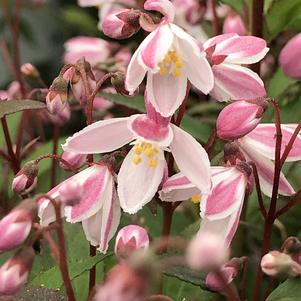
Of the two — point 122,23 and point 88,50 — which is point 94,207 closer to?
point 122,23

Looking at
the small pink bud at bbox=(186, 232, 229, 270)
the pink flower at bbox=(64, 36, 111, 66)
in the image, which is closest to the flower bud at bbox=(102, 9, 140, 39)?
the small pink bud at bbox=(186, 232, 229, 270)

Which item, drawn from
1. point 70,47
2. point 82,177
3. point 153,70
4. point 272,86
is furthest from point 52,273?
point 70,47

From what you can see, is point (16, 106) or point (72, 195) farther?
point (16, 106)

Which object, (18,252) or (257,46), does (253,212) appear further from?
(18,252)

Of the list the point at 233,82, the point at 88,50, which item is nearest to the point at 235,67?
the point at 233,82

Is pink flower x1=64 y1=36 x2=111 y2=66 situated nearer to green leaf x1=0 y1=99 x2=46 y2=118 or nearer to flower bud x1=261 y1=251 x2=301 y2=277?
green leaf x1=0 y1=99 x2=46 y2=118

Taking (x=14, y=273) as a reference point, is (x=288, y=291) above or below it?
below
